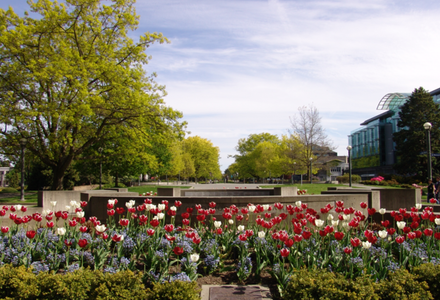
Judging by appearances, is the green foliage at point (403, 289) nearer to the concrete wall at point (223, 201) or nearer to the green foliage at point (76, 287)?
the green foliage at point (76, 287)

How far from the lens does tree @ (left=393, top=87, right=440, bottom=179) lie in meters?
46.4

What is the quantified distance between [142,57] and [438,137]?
142 feet

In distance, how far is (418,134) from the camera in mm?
47938

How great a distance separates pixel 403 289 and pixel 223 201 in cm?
542

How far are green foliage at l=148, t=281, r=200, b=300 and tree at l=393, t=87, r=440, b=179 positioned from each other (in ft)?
160

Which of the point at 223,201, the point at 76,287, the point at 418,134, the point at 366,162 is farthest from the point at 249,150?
the point at 76,287

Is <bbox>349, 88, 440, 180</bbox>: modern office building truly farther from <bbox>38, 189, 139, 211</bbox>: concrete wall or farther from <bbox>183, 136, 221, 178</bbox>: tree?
<bbox>38, 189, 139, 211</bbox>: concrete wall

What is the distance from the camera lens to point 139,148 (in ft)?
71.8

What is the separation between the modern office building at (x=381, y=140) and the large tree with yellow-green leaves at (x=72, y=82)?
6284cm

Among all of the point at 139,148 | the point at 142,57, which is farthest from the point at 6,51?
the point at 139,148

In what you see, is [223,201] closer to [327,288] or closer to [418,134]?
[327,288]

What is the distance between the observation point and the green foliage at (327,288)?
3.97 meters

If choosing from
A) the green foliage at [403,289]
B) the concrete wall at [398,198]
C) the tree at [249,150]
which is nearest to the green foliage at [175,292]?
the green foliage at [403,289]

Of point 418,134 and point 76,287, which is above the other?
point 418,134
